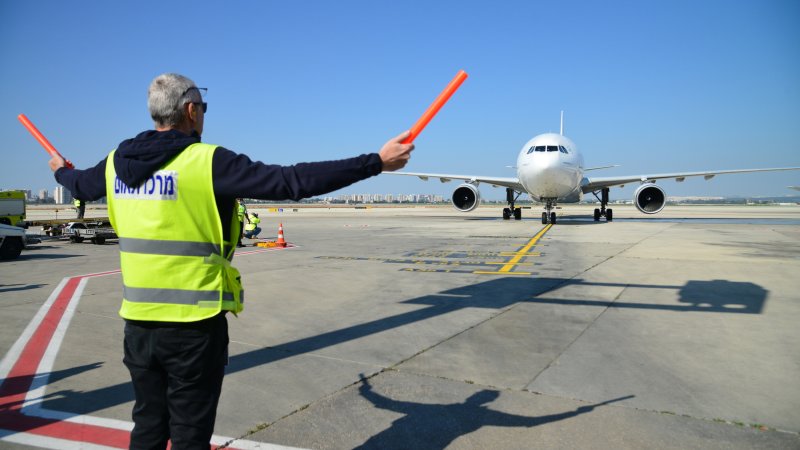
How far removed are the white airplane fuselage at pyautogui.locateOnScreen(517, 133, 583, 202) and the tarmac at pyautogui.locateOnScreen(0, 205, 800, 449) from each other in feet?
40.6

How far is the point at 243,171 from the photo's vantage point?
77.4 inches

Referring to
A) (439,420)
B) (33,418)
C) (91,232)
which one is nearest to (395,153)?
(439,420)

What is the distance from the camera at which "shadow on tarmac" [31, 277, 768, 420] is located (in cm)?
359

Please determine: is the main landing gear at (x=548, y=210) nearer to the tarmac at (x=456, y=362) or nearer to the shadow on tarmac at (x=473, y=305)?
the tarmac at (x=456, y=362)

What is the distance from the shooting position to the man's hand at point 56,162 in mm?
2755

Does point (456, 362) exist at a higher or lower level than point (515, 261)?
lower

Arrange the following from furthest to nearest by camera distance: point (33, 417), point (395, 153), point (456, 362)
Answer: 1. point (456, 362)
2. point (33, 417)
3. point (395, 153)

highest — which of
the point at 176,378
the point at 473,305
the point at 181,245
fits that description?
the point at 181,245

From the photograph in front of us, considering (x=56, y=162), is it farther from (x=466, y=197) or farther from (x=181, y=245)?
(x=466, y=197)

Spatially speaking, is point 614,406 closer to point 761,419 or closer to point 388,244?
point 761,419

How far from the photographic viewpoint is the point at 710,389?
3668 millimetres

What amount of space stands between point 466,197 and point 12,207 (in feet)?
68.5

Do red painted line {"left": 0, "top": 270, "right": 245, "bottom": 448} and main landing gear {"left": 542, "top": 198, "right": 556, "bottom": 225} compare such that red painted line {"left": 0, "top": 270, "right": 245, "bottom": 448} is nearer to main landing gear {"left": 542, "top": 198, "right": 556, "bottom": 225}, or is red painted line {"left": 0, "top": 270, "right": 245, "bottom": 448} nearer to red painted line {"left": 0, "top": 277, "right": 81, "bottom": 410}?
red painted line {"left": 0, "top": 277, "right": 81, "bottom": 410}

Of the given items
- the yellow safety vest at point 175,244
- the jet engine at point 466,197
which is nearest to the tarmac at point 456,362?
the yellow safety vest at point 175,244
